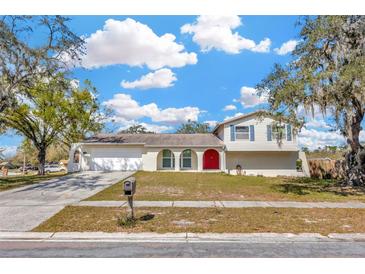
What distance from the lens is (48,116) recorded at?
22.5 m

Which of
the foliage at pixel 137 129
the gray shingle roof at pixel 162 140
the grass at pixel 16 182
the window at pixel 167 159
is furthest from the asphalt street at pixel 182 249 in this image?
the foliage at pixel 137 129

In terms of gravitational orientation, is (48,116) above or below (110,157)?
above

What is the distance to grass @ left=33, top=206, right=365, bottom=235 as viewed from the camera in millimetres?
6086

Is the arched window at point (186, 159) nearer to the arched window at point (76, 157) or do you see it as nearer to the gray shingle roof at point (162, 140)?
the gray shingle roof at point (162, 140)

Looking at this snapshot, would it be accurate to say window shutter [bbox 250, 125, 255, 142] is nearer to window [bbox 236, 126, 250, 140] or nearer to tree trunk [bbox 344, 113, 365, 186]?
window [bbox 236, 126, 250, 140]

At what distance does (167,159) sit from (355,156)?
14.5 m

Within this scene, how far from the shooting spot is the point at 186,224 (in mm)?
6473

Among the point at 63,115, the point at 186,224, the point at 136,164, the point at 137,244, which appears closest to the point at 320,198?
the point at 186,224

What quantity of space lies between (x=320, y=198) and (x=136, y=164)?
15.4 m

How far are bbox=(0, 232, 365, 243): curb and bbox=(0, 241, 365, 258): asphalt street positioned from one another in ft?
0.54

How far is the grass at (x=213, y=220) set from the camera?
6.09 m

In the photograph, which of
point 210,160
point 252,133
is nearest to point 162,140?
point 210,160

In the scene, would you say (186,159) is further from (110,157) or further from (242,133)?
(110,157)

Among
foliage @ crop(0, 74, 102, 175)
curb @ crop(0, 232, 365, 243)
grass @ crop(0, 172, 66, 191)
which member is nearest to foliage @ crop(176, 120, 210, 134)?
foliage @ crop(0, 74, 102, 175)
